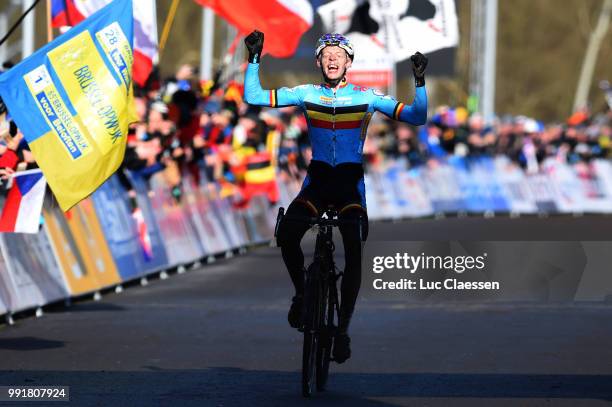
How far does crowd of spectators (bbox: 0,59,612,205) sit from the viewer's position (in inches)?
790

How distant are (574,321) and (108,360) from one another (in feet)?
14.5

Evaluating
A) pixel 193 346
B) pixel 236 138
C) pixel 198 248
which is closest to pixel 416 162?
pixel 236 138

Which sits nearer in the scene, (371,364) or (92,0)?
(371,364)

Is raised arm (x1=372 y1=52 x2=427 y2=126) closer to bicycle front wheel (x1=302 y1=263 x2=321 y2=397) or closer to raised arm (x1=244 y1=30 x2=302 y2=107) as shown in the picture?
raised arm (x1=244 y1=30 x2=302 y2=107)

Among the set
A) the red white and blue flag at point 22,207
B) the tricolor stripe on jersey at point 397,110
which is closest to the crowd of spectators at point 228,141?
the red white and blue flag at point 22,207

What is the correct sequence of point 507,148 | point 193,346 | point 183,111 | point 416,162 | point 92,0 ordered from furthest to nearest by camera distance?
point 507,148 → point 416,162 → point 183,111 → point 92,0 → point 193,346

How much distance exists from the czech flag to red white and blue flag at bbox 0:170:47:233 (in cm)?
476

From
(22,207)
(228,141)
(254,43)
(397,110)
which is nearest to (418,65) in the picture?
(397,110)

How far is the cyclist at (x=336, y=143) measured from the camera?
35.2 feet

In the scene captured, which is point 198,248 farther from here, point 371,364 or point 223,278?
point 371,364

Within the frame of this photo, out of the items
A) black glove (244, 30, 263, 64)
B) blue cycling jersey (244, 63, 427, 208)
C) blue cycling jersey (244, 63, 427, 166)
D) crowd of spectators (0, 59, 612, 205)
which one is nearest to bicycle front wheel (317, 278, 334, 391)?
blue cycling jersey (244, 63, 427, 208)

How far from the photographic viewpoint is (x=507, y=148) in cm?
4325

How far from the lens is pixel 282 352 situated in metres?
12.8

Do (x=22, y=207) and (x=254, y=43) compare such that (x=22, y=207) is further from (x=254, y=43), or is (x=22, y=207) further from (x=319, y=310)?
(x=319, y=310)
